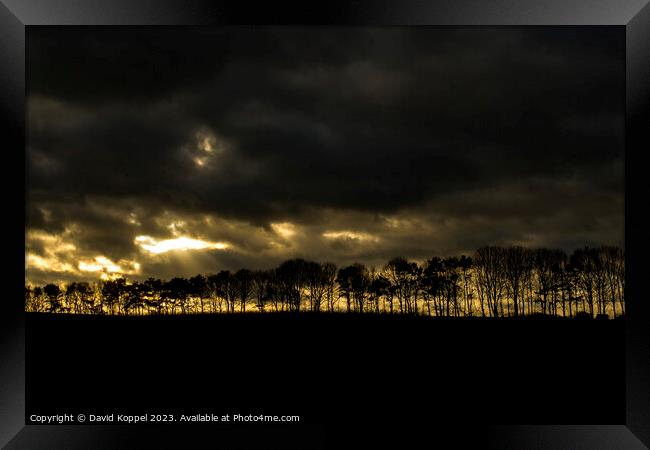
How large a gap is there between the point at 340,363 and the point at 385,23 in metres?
6.74

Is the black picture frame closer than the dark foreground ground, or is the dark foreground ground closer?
the black picture frame

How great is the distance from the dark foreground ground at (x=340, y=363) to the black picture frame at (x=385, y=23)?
5.27ft

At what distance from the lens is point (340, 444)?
347cm

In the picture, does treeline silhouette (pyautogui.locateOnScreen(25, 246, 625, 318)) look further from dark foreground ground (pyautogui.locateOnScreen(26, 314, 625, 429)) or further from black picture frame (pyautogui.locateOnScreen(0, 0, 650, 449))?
black picture frame (pyautogui.locateOnScreen(0, 0, 650, 449))

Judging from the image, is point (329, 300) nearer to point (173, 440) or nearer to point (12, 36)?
point (173, 440)

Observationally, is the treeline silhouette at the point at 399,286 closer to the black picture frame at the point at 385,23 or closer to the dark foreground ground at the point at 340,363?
the dark foreground ground at the point at 340,363

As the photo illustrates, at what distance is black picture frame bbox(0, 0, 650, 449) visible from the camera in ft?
11.0

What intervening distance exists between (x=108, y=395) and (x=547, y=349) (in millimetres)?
8314

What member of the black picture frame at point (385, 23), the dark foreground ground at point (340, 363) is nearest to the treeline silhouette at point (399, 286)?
the dark foreground ground at point (340, 363)

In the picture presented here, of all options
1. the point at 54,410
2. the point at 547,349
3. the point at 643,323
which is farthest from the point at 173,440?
the point at 547,349

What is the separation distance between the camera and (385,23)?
11.3ft

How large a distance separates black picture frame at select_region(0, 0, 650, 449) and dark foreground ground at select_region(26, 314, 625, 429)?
161 cm

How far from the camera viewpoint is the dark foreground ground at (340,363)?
6.63 m

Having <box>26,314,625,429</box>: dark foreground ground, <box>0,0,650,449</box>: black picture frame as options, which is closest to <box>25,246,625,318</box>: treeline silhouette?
<box>26,314,625,429</box>: dark foreground ground
